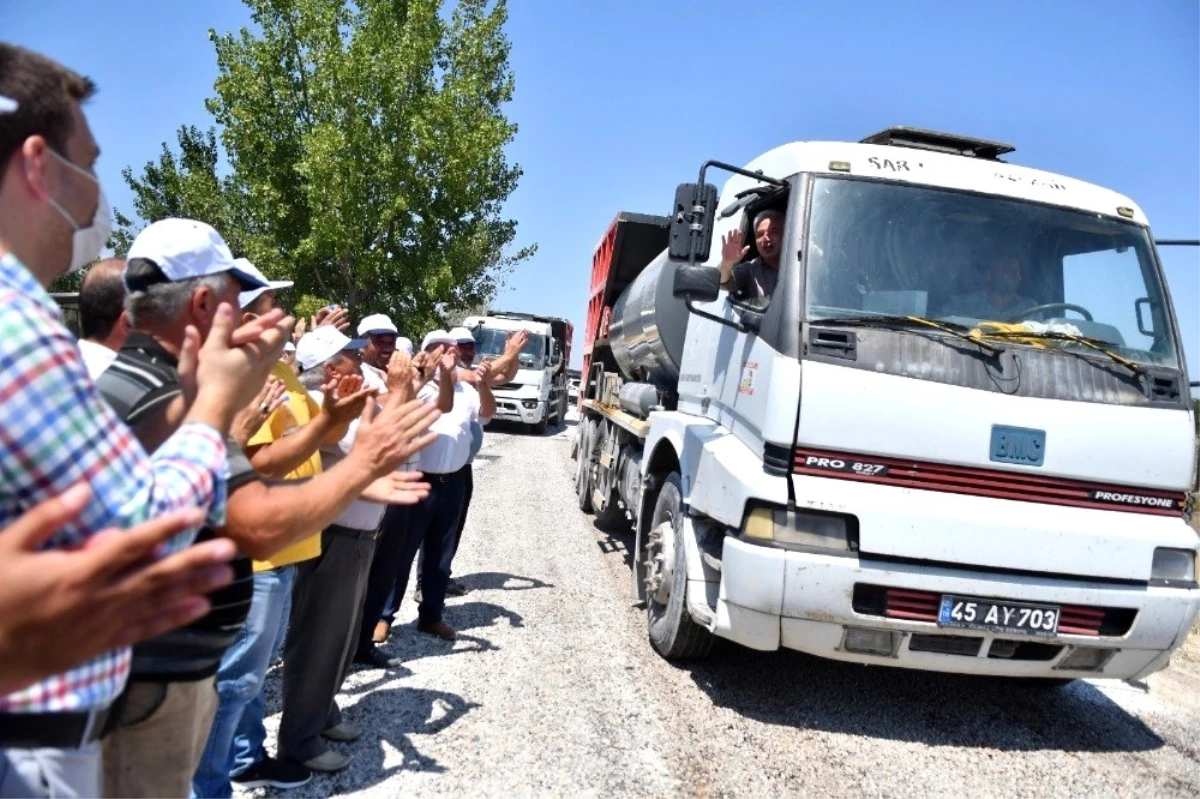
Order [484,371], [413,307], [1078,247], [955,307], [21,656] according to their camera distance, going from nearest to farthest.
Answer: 1. [21,656]
2. [955,307]
3. [1078,247]
4. [484,371]
5. [413,307]

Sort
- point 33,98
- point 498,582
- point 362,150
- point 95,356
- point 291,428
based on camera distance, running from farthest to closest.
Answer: point 362,150 < point 498,582 < point 291,428 < point 95,356 < point 33,98

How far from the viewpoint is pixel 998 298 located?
438 cm

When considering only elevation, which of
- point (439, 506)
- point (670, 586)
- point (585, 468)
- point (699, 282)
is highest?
point (699, 282)

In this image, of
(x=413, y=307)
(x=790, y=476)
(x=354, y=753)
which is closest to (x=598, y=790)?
(x=354, y=753)

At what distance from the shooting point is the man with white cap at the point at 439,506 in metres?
5.35

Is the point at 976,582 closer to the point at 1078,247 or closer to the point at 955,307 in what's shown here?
the point at 955,307

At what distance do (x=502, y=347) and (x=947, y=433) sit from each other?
16379 mm

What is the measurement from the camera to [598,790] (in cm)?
354

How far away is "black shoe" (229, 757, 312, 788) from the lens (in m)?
3.41

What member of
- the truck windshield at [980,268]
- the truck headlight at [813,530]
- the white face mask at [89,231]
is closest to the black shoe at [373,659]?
the truck headlight at [813,530]

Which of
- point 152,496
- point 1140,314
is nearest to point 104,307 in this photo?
point 152,496

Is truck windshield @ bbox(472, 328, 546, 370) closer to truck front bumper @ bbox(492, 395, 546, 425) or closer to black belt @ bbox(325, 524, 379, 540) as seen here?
truck front bumper @ bbox(492, 395, 546, 425)

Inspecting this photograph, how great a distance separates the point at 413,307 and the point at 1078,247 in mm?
18351

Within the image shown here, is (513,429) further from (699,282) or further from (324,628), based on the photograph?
(324,628)
